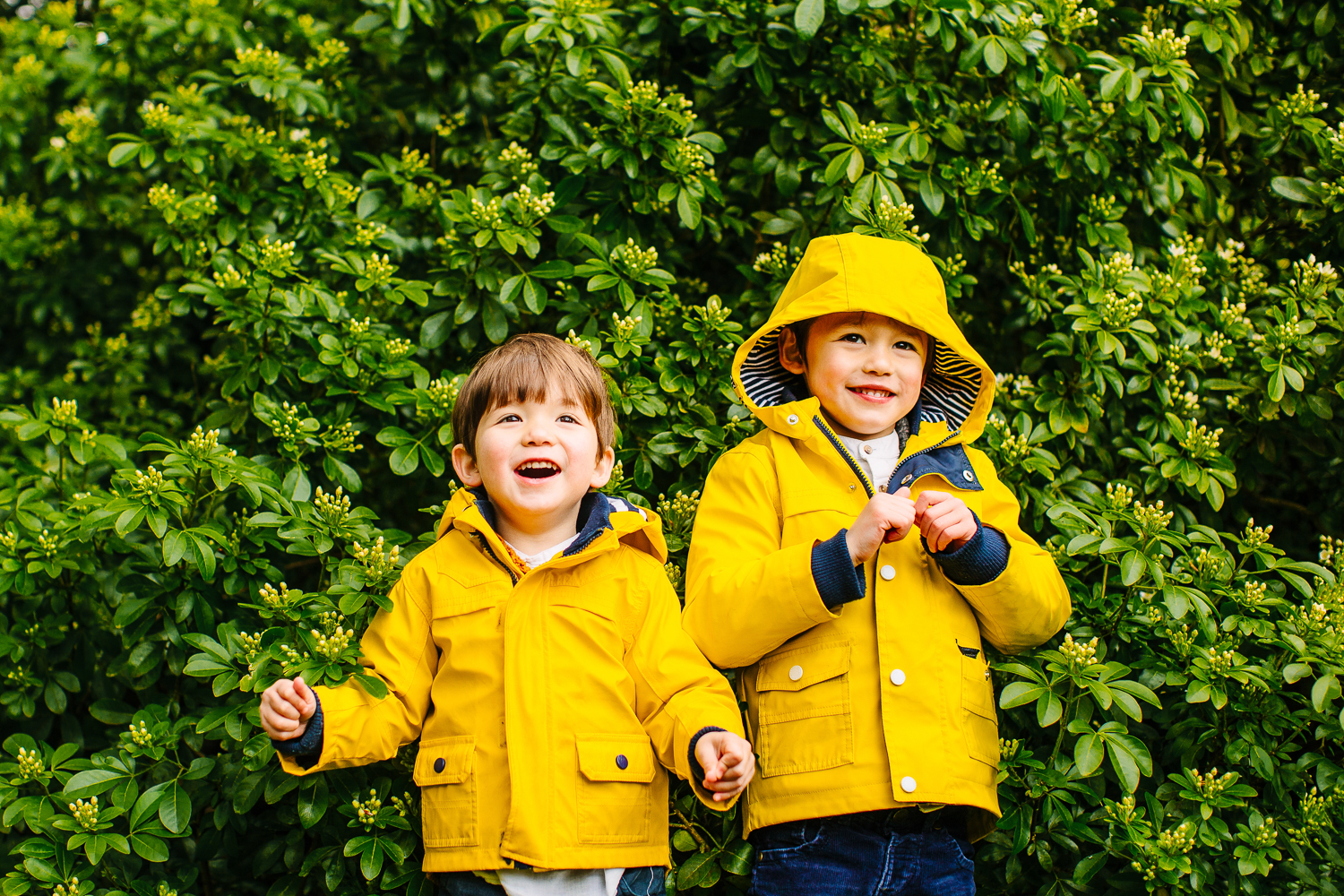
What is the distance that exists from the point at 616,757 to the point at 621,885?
0.27m

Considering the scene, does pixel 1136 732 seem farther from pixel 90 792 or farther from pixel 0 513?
pixel 0 513

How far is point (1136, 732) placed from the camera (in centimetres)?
280

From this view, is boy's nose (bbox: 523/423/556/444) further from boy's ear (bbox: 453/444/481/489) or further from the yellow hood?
the yellow hood

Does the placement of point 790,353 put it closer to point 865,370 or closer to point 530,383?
point 865,370

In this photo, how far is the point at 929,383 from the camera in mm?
2828

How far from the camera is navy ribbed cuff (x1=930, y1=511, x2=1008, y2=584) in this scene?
7.31 ft

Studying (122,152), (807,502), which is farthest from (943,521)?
(122,152)

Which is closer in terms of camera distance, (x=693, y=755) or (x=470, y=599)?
(x=693, y=755)

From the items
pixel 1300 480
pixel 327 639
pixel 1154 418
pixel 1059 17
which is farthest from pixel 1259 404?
pixel 327 639

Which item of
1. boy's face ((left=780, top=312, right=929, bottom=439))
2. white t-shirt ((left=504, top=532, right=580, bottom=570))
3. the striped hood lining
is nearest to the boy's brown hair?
white t-shirt ((left=504, top=532, right=580, bottom=570))

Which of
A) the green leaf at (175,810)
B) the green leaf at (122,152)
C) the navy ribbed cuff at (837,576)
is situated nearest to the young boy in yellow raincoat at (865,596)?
the navy ribbed cuff at (837,576)

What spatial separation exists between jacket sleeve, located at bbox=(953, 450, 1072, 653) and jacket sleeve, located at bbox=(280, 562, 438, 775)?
1239 millimetres

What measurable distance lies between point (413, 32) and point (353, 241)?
102cm

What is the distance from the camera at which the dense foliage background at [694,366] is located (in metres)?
2.55
